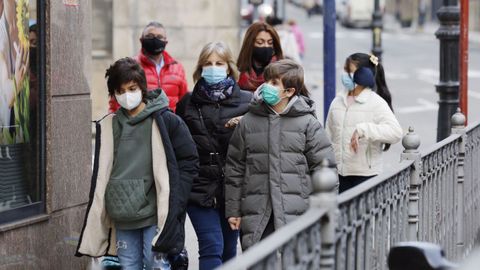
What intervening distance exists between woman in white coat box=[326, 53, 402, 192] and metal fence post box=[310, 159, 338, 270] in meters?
4.34

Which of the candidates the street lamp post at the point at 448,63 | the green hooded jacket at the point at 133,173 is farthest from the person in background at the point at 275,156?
the street lamp post at the point at 448,63

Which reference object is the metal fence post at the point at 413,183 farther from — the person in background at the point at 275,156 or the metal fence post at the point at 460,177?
the metal fence post at the point at 460,177

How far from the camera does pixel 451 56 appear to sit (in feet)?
46.6

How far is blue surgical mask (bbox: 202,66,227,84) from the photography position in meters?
8.54

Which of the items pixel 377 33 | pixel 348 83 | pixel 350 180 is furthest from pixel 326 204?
pixel 377 33

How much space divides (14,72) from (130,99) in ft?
3.38

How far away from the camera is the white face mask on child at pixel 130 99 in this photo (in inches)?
297

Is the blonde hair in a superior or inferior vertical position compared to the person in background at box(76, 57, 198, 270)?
superior

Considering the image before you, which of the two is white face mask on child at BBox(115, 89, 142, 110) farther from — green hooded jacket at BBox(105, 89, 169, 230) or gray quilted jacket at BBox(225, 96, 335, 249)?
gray quilted jacket at BBox(225, 96, 335, 249)

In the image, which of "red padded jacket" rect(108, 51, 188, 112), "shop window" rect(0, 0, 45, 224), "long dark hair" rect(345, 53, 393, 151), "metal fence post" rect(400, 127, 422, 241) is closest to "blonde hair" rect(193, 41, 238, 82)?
"shop window" rect(0, 0, 45, 224)

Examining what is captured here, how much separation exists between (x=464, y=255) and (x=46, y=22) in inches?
132

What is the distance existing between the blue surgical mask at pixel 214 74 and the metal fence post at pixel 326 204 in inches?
144

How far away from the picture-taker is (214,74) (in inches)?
336

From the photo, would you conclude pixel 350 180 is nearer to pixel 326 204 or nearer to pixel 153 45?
pixel 153 45
